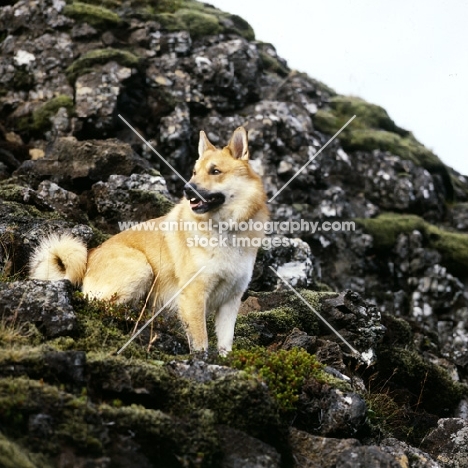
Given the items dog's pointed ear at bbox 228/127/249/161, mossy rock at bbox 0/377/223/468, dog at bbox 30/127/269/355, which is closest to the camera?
mossy rock at bbox 0/377/223/468

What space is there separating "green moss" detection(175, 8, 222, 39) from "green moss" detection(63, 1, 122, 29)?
102 inches

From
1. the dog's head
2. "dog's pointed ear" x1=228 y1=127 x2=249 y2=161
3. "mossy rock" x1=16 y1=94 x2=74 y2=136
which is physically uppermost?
"dog's pointed ear" x1=228 y1=127 x2=249 y2=161

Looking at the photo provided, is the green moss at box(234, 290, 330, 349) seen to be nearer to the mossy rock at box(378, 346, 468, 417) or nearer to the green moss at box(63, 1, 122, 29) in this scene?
the mossy rock at box(378, 346, 468, 417)

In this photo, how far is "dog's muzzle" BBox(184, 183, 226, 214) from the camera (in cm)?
896

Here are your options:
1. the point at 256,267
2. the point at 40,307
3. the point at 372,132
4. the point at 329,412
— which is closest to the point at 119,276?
the point at 40,307

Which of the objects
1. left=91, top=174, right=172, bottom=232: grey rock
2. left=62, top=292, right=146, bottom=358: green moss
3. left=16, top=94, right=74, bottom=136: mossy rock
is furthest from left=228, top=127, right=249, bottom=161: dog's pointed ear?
left=16, top=94, right=74, bottom=136: mossy rock

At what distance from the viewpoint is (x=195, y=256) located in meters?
8.72

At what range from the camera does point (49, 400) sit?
517 cm

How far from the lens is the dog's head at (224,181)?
9062 mm

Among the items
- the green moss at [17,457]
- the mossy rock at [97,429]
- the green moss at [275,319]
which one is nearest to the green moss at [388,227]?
the green moss at [275,319]

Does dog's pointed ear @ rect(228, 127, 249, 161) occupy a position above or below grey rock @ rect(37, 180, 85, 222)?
above

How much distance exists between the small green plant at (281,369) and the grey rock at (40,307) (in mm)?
1980

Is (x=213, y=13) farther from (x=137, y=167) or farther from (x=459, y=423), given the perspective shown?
(x=459, y=423)

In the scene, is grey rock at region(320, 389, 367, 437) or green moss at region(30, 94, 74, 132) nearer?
grey rock at region(320, 389, 367, 437)
